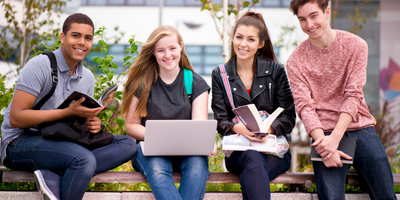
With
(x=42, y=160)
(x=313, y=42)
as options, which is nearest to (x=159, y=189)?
(x=42, y=160)

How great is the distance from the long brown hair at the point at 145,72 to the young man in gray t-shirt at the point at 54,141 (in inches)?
13.0

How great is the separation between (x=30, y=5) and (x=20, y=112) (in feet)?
12.1

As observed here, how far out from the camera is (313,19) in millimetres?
2441

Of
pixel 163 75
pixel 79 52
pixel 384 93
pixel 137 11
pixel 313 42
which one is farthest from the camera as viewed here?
pixel 137 11

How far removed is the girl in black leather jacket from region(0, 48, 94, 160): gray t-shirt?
3.55 feet

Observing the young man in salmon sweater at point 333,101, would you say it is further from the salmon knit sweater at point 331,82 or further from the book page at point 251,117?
the book page at point 251,117

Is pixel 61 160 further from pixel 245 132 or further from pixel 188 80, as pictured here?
pixel 245 132

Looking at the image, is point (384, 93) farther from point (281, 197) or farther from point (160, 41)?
point (160, 41)

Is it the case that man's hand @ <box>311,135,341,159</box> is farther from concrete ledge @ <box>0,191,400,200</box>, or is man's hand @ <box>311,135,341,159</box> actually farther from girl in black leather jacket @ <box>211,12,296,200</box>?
concrete ledge @ <box>0,191,400,200</box>

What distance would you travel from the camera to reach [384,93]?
24.4 ft

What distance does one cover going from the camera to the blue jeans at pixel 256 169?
2.17 metres

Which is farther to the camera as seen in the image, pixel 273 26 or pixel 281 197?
pixel 273 26

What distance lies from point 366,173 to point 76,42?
2.25m

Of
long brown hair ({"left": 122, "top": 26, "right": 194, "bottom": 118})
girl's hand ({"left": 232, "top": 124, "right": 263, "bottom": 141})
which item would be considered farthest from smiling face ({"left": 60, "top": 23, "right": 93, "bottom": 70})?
girl's hand ({"left": 232, "top": 124, "right": 263, "bottom": 141})
